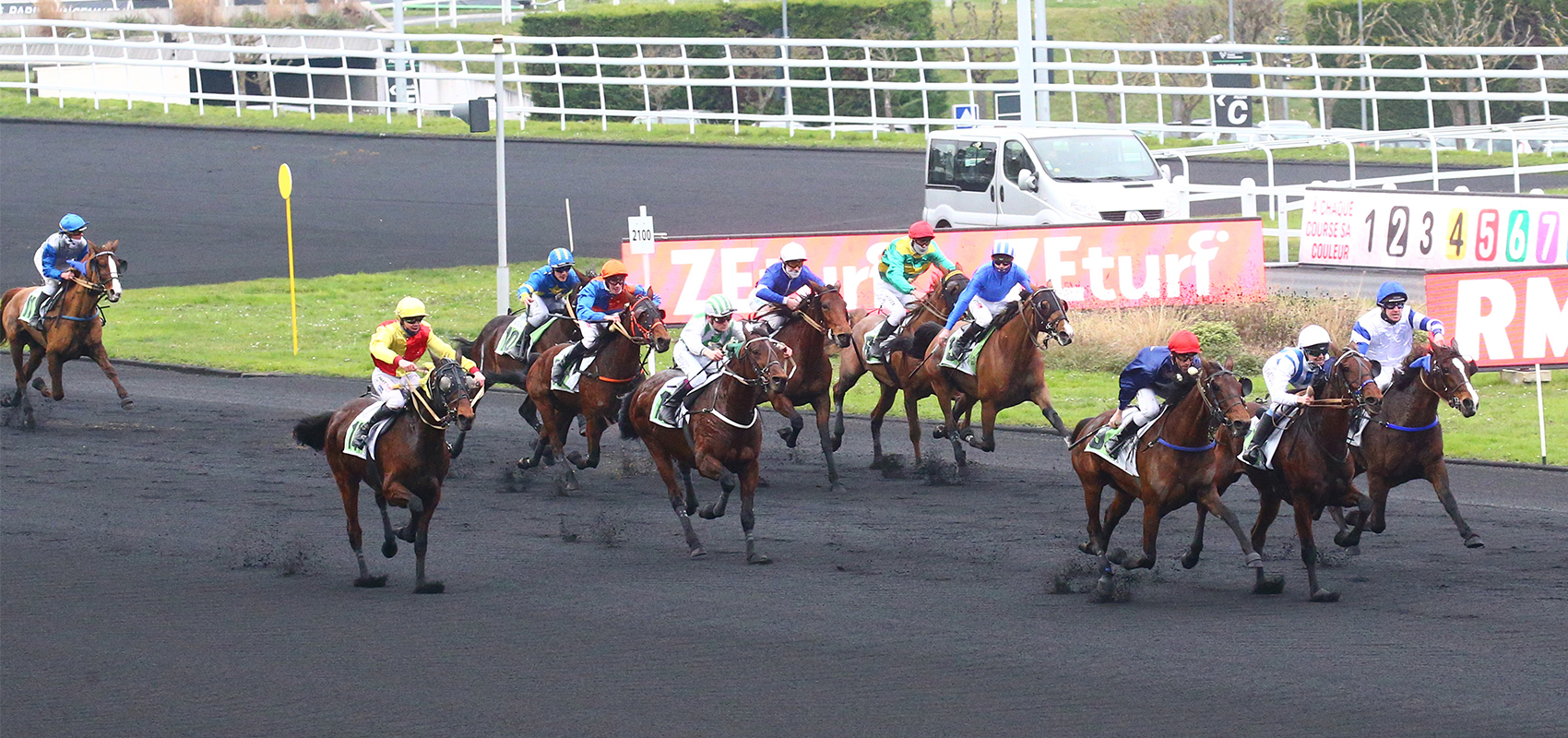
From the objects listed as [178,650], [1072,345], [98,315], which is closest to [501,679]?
[178,650]

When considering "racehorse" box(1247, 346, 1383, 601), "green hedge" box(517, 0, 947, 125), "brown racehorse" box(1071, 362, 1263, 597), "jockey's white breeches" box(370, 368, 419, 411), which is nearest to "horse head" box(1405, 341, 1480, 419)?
"racehorse" box(1247, 346, 1383, 601)

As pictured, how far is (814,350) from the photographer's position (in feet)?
48.8

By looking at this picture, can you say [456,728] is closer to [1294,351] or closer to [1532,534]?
[1294,351]

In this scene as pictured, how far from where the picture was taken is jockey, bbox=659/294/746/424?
494 inches

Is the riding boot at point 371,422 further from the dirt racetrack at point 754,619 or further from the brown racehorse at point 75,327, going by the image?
the brown racehorse at point 75,327

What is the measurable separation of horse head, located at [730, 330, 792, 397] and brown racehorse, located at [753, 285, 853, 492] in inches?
90.7

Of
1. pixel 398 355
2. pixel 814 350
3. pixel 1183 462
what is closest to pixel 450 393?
pixel 398 355

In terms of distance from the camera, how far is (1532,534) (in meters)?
12.3

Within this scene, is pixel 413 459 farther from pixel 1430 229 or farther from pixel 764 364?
pixel 1430 229

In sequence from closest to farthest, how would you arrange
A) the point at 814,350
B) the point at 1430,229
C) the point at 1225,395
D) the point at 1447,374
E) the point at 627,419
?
the point at 1225,395
the point at 1447,374
the point at 627,419
the point at 814,350
the point at 1430,229

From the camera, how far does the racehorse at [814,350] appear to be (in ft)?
48.0

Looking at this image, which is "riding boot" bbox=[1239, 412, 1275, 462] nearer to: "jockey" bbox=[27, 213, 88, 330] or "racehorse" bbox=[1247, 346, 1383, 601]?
"racehorse" bbox=[1247, 346, 1383, 601]

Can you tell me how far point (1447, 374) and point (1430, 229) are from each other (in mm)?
12603

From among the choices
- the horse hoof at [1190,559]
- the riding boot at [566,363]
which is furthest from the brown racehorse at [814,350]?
the horse hoof at [1190,559]
